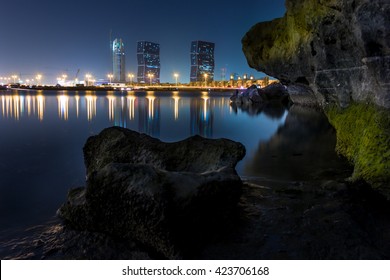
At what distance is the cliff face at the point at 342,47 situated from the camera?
27.0 feet

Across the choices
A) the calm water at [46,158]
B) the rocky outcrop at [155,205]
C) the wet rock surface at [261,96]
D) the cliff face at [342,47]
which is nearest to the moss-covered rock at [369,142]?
the cliff face at [342,47]

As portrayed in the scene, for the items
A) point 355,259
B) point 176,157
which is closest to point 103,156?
point 176,157

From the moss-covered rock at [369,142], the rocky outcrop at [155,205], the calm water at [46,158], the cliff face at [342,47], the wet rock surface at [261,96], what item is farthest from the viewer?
the wet rock surface at [261,96]

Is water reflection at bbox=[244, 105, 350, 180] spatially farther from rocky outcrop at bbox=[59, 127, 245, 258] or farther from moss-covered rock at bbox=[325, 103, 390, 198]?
rocky outcrop at bbox=[59, 127, 245, 258]

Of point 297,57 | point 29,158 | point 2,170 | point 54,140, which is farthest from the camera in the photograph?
point 297,57

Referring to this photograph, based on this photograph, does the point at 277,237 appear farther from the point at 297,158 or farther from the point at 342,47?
the point at 342,47

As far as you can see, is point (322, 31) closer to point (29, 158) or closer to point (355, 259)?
point (355, 259)

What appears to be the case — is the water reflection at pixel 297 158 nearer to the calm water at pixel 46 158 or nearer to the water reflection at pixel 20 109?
the calm water at pixel 46 158

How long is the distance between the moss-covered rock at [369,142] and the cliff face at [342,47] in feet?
1.26

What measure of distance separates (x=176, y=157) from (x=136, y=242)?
331 cm

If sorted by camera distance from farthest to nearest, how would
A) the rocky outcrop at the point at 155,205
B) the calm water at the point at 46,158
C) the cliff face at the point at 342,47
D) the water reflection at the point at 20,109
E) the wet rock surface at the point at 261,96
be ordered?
the wet rock surface at the point at 261,96
the water reflection at the point at 20,109
the cliff face at the point at 342,47
the calm water at the point at 46,158
the rocky outcrop at the point at 155,205
